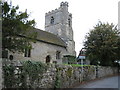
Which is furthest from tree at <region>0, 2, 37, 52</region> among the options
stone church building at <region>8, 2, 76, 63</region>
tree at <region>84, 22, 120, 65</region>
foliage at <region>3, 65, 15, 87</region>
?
tree at <region>84, 22, 120, 65</region>

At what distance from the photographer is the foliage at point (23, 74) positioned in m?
4.87

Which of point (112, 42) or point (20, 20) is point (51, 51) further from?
point (20, 20)

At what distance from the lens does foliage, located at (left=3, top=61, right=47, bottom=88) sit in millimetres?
4871

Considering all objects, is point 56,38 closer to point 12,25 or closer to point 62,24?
point 62,24

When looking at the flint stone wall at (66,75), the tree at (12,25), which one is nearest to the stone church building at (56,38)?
the tree at (12,25)

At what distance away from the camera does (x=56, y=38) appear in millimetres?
30266

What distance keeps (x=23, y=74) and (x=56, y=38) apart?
982 inches

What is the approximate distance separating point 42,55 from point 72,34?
17132mm

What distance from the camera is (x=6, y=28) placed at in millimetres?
10594

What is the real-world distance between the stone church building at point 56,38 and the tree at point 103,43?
7596mm

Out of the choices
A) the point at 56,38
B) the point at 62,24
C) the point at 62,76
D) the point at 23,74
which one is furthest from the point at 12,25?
the point at 62,24

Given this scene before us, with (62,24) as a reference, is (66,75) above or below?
below

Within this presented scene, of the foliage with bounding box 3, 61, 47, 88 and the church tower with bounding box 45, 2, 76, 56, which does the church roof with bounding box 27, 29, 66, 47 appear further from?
the foliage with bounding box 3, 61, 47, 88

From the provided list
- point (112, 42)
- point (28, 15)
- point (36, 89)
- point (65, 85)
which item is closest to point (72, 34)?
point (112, 42)
